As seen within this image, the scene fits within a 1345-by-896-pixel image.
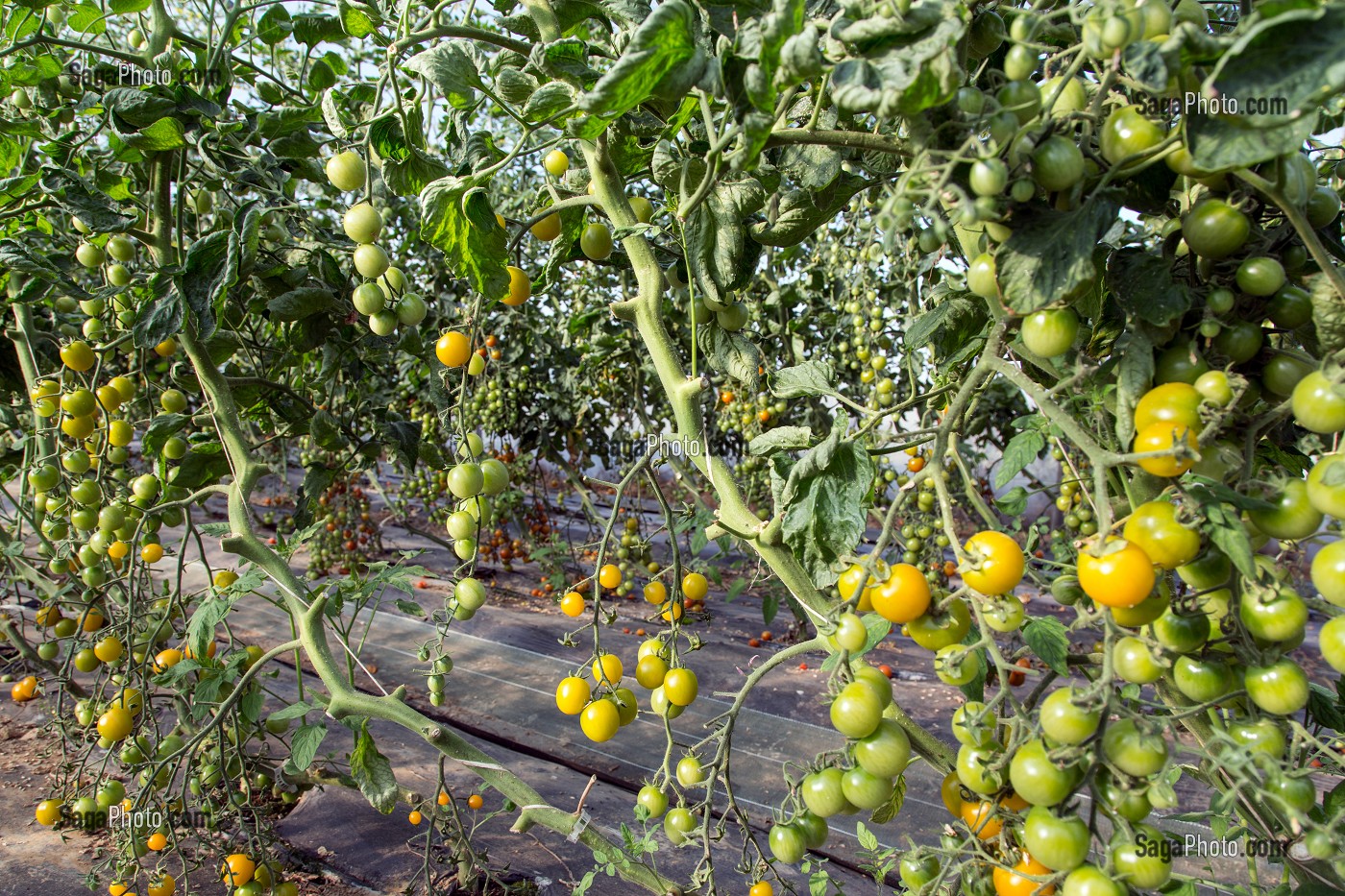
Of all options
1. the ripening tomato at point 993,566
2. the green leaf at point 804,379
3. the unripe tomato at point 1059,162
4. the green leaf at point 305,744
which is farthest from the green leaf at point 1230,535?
the green leaf at point 305,744

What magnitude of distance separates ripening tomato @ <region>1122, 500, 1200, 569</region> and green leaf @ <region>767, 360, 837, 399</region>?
31 cm

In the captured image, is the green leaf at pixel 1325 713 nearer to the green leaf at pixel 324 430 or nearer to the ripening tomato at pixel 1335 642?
the ripening tomato at pixel 1335 642

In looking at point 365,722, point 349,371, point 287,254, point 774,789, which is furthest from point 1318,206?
point 774,789

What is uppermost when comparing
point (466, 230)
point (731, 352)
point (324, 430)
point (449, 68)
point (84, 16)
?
point (84, 16)

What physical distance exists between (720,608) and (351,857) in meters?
2.89

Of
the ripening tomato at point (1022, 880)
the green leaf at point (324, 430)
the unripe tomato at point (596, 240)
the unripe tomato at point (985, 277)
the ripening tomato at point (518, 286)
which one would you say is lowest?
the ripening tomato at point (1022, 880)

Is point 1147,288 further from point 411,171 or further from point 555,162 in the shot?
point 411,171

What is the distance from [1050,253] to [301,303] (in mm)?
1125

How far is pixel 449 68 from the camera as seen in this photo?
0.70 m

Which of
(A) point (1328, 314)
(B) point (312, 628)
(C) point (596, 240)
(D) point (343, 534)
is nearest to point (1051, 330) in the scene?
(A) point (1328, 314)

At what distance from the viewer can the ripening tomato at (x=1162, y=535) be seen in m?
0.46

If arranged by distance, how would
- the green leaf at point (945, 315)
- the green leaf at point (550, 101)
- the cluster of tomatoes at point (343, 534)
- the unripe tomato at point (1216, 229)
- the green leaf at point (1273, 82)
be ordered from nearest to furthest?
the green leaf at point (1273, 82) → the unripe tomato at point (1216, 229) → the green leaf at point (550, 101) → the green leaf at point (945, 315) → the cluster of tomatoes at point (343, 534)

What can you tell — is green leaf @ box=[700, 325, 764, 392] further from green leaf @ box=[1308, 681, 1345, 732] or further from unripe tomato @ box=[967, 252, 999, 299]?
green leaf @ box=[1308, 681, 1345, 732]

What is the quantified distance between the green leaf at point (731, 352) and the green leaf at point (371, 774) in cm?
71
